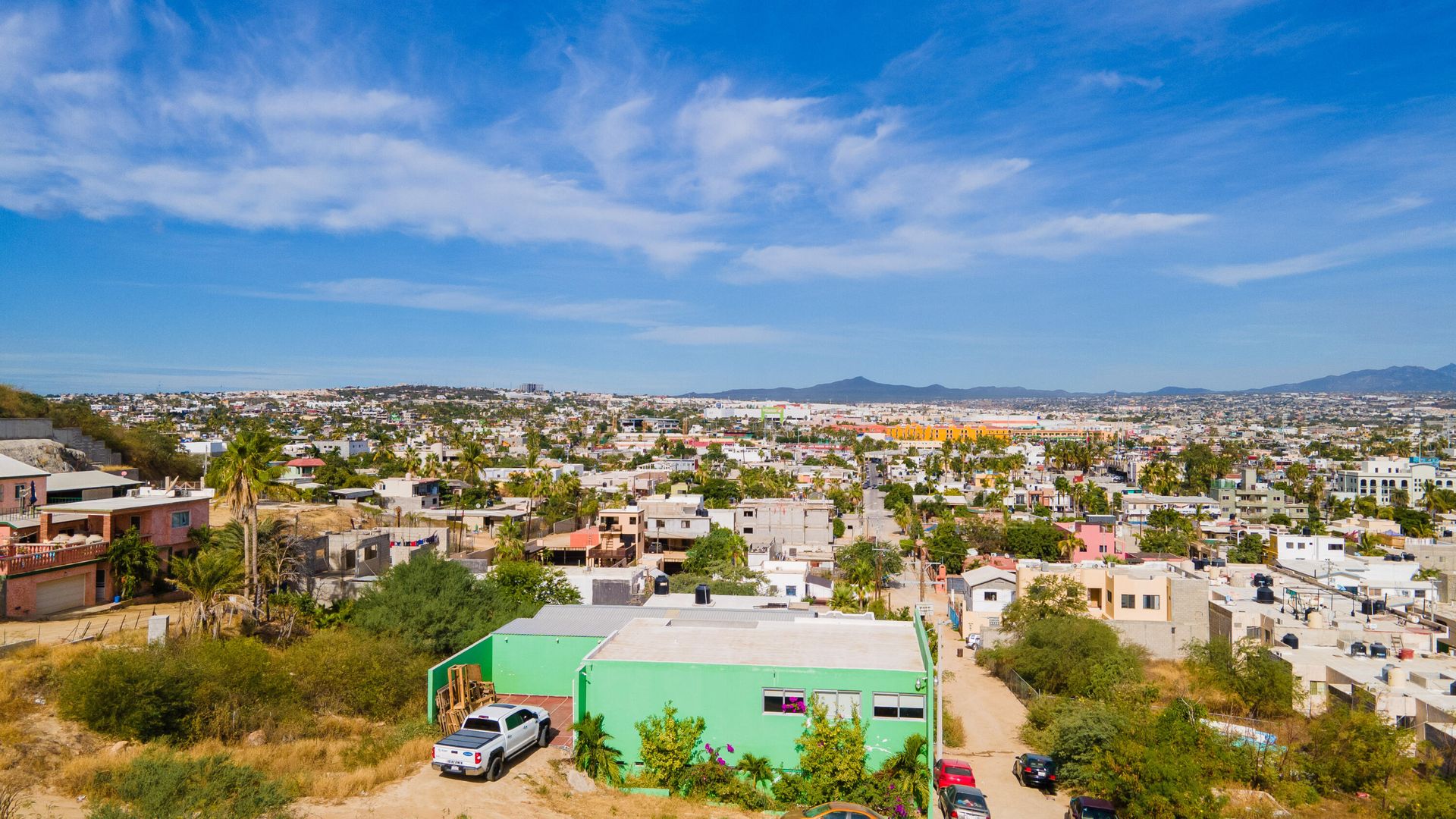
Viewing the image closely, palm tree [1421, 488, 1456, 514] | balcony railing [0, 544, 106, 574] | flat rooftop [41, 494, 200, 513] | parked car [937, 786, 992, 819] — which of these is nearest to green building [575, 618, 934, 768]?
parked car [937, 786, 992, 819]

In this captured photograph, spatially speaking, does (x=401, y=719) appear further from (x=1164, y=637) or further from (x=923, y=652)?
(x=1164, y=637)

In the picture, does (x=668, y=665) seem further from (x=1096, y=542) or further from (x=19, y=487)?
(x=1096, y=542)

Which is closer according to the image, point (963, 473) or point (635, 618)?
point (635, 618)

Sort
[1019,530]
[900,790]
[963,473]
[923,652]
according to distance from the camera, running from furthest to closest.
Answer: [963,473] → [1019,530] → [923,652] → [900,790]

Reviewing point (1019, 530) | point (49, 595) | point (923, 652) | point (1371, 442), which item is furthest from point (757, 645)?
point (1371, 442)

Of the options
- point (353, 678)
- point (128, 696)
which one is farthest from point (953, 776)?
point (128, 696)

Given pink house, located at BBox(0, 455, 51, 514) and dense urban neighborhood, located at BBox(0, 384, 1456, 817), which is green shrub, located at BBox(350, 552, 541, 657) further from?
pink house, located at BBox(0, 455, 51, 514)

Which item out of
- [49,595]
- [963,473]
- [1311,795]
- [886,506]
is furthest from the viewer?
[963,473]
